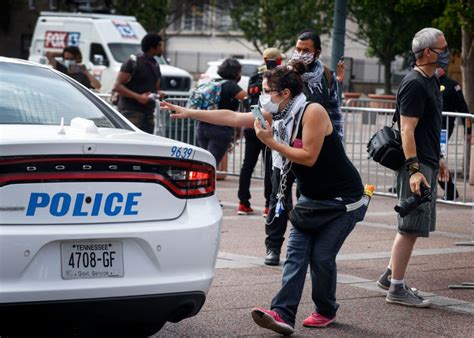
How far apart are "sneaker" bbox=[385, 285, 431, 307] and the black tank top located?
119 centimetres

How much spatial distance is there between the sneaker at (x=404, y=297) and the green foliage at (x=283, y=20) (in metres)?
32.1

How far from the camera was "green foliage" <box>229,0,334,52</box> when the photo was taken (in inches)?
1625

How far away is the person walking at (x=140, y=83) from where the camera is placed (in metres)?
13.5

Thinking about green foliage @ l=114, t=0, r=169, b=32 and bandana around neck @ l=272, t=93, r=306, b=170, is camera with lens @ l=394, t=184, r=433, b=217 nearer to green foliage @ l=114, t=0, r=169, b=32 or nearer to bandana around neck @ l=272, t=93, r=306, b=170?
bandana around neck @ l=272, t=93, r=306, b=170

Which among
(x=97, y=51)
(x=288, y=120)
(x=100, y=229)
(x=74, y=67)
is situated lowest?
(x=100, y=229)

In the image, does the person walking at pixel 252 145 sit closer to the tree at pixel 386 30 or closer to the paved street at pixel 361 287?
the paved street at pixel 361 287

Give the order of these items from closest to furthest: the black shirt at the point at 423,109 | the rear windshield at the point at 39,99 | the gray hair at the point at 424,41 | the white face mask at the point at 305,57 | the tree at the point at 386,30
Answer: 1. the rear windshield at the point at 39,99
2. the black shirt at the point at 423,109
3. the gray hair at the point at 424,41
4. the white face mask at the point at 305,57
5. the tree at the point at 386,30

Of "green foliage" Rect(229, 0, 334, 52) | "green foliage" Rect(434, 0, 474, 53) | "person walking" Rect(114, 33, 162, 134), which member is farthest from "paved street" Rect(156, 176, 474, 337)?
"green foliage" Rect(229, 0, 334, 52)

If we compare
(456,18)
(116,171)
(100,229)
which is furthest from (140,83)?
(100,229)

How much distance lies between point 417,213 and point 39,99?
2.74 meters

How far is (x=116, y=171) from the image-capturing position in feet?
18.2

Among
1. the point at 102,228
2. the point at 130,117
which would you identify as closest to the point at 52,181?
the point at 102,228

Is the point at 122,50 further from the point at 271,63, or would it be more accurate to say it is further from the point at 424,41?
the point at 424,41

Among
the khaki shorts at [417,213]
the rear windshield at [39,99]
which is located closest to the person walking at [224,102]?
the khaki shorts at [417,213]
